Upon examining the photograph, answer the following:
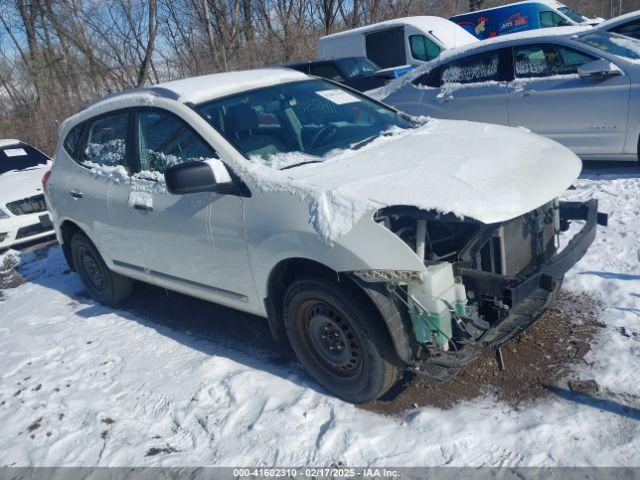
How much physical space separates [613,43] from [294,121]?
476cm

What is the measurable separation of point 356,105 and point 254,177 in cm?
145

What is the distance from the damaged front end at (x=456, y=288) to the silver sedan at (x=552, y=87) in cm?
397

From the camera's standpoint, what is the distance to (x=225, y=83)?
4.41m

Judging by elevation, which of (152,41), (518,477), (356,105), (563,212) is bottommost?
(518,477)

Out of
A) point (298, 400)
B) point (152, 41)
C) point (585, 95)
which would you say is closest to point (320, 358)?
point (298, 400)

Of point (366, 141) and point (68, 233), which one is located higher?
point (366, 141)

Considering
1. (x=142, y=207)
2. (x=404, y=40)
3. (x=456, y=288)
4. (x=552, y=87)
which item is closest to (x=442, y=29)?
(x=404, y=40)

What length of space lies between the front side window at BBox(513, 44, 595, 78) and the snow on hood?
141 inches

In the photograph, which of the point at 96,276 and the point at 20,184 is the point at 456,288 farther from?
the point at 20,184

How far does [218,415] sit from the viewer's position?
144 inches

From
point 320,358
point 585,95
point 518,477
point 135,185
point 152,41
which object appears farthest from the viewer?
point 152,41

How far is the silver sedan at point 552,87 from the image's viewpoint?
21.5 feet

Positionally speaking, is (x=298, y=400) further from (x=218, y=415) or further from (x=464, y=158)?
(x=464, y=158)

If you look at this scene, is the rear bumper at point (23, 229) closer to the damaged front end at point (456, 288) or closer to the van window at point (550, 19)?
the damaged front end at point (456, 288)
